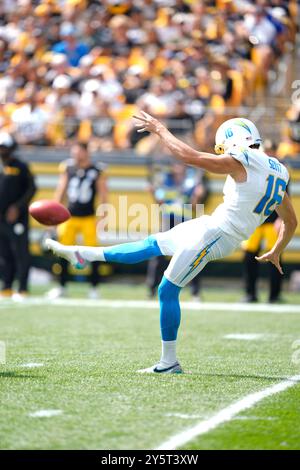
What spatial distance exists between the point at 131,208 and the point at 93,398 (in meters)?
8.49

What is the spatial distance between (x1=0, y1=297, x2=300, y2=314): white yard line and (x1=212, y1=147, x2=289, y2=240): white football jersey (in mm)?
4606

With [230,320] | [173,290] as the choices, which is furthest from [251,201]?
[230,320]

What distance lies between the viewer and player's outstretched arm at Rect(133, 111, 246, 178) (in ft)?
17.8

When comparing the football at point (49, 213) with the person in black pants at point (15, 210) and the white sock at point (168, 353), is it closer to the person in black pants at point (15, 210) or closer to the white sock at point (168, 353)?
the white sock at point (168, 353)

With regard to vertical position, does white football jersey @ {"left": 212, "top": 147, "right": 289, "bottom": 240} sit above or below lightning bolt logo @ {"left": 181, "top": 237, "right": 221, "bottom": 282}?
above

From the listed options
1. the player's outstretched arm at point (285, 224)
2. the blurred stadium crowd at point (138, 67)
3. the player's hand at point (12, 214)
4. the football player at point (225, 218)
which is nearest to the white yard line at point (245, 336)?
the player's outstretched arm at point (285, 224)

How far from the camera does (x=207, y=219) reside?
19.3 feet

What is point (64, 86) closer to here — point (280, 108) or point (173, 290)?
point (280, 108)

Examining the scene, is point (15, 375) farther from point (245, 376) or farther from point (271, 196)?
point (271, 196)

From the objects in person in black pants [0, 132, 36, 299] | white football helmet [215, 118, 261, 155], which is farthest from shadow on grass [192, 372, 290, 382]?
person in black pants [0, 132, 36, 299]

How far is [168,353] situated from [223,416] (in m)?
1.34

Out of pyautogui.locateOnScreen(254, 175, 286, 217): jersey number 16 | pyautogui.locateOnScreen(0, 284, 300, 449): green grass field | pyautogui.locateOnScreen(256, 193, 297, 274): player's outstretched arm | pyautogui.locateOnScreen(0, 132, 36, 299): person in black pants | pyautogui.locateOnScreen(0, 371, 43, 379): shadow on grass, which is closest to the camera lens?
pyautogui.locateOnScreen(0, 284, 300, 449): green grass field

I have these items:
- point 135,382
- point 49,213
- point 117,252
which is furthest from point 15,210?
point 135,382

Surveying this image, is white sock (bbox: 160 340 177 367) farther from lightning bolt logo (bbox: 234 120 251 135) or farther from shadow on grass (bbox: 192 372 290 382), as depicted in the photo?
lightning bolt logo (bbox: 234 120 251 135)
